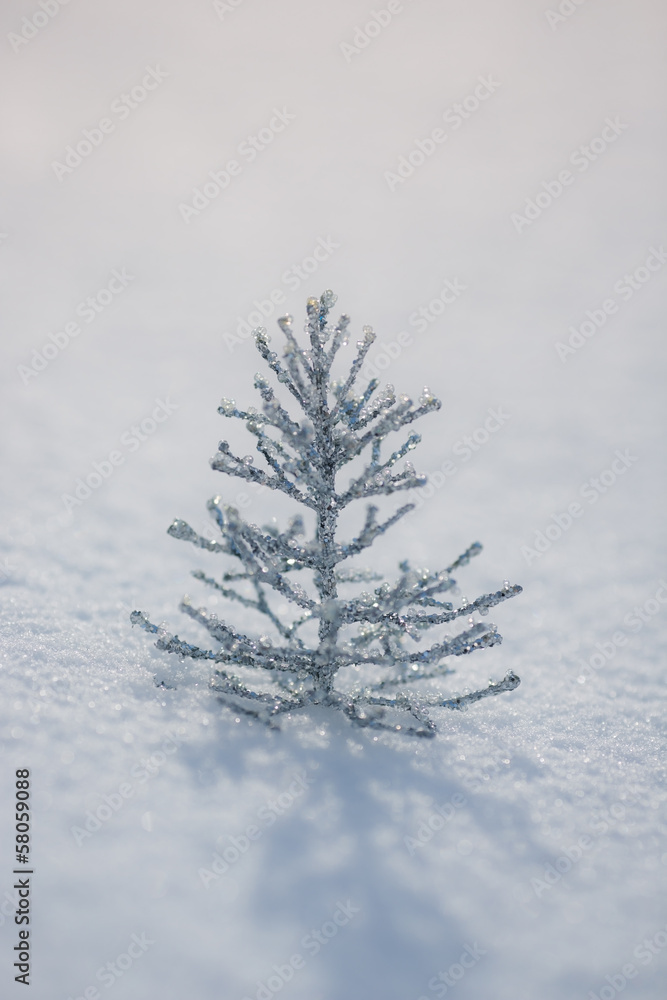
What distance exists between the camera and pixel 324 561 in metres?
2.82

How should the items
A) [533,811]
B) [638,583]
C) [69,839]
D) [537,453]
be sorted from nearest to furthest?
[69,839]
[533,811]
[638,583]
[537,453]

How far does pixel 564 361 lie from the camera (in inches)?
230

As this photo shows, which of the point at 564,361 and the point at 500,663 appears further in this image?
the point at 564,361

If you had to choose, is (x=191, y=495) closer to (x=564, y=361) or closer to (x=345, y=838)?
(x=345, y=838)

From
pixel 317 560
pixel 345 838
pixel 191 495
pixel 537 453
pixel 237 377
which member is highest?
pixel 237 377

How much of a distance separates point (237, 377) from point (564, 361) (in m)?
2.31

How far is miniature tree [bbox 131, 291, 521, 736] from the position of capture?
2686 mm

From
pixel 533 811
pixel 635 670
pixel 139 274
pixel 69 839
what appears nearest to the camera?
pixel 69 839

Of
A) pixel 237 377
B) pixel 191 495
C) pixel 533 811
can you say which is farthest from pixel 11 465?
pixel 533 811

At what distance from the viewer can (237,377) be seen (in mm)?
5602

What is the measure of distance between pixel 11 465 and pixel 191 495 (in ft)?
3.11

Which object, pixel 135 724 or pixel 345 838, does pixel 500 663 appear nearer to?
pixel 345 838

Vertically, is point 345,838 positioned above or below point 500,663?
below

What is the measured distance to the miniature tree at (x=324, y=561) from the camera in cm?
269
